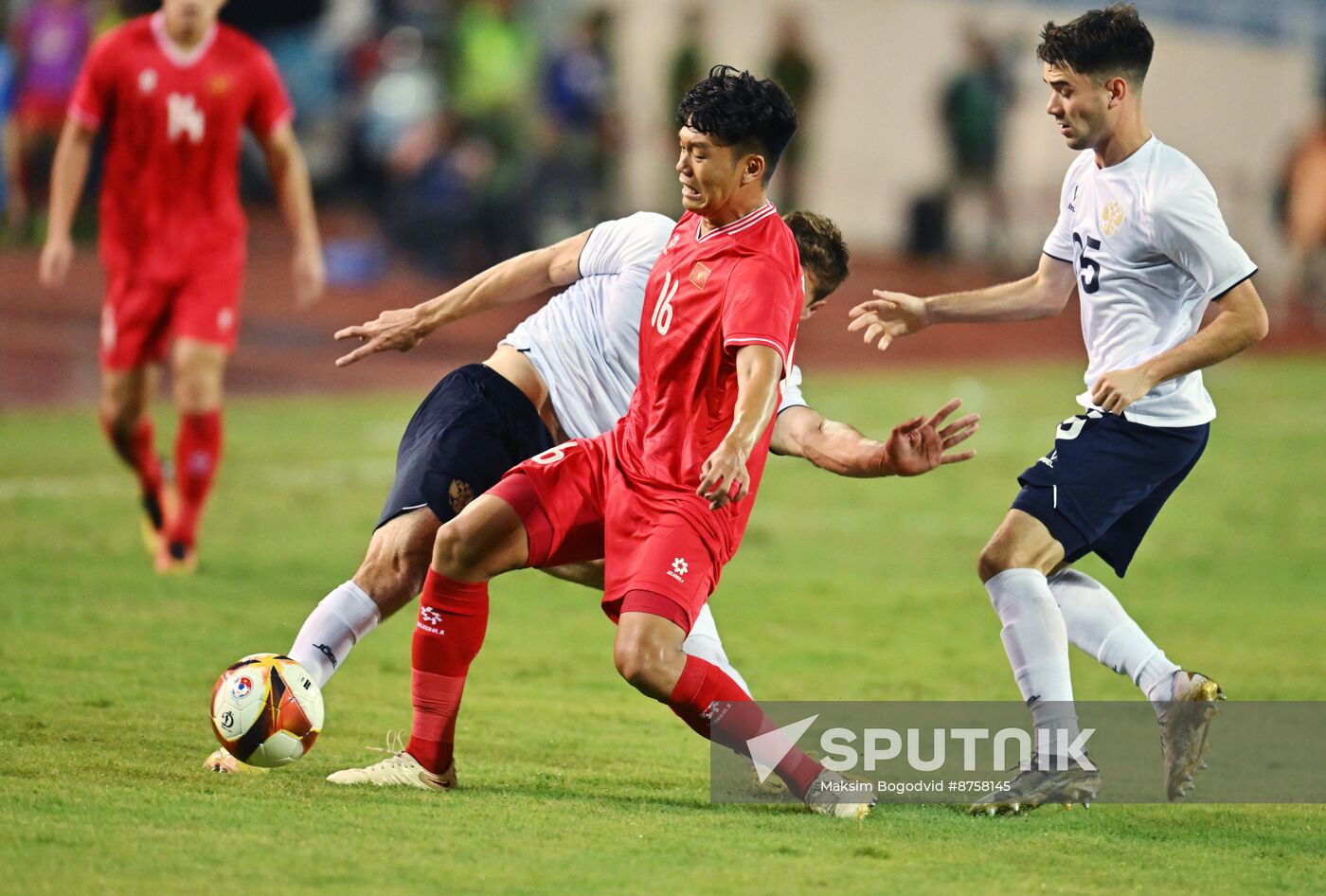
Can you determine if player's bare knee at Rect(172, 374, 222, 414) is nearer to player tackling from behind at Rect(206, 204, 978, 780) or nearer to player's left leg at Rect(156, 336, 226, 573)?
player's left leg at Rect(156, 336, 226, 573)

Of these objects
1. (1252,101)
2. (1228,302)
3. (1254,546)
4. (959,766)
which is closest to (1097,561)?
(1254,546)

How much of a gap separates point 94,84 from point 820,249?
5.03 metres

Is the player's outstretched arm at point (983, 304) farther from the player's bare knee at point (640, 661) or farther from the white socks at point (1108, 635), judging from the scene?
the player's bare knee at point (640, 661)

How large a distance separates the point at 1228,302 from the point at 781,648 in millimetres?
3512

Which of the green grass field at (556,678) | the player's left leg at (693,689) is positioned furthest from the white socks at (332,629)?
the player's left leg at (693,689)

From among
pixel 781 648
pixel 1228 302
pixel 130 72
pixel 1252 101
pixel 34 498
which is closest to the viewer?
pixel 1228 302

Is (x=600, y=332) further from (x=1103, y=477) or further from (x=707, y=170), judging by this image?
(x=1103, y=477)

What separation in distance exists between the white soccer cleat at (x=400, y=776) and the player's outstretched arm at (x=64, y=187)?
15.7 feet

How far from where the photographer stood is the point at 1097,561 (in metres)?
12.0

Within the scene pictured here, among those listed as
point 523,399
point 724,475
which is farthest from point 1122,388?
point 523,399

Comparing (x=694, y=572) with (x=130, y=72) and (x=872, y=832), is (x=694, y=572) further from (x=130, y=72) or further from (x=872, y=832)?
(x=130, y=72)

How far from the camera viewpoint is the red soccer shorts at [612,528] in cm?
550

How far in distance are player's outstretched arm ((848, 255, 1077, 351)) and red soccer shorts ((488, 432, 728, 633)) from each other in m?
1.16

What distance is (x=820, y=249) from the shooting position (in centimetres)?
607
